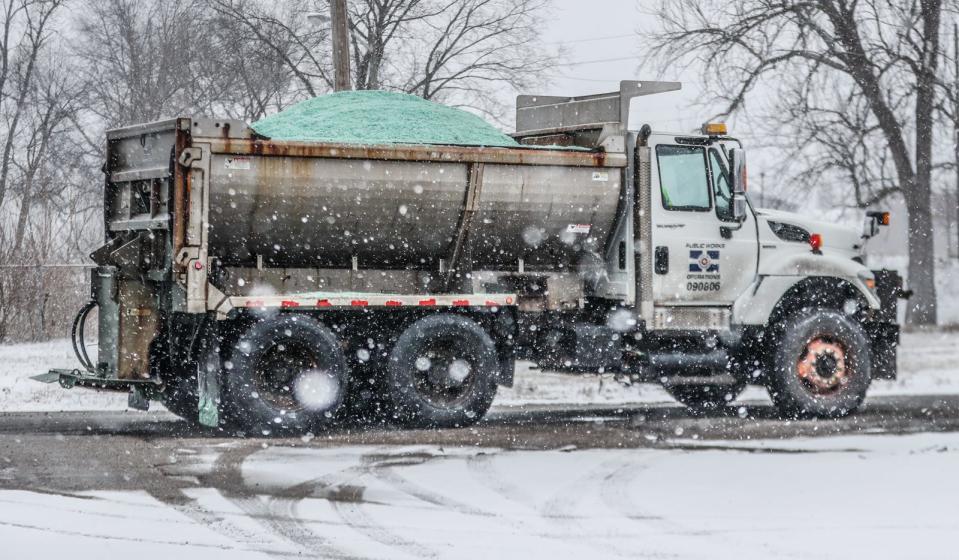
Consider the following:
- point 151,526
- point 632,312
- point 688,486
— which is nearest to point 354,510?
point 151,526

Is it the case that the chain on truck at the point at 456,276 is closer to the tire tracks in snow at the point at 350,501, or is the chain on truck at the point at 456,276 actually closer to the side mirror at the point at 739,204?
the side mirror at the point at 739,204

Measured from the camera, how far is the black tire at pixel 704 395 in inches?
559

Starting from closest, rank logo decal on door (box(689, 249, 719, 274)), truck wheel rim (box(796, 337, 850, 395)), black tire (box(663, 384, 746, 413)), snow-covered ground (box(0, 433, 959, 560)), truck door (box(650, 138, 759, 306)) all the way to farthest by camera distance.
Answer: snow-covered ground (box(0, 433, 959, 560)), truck door (box(650, 138, 759, 306)), logo decal on door (box(689, 249, 719, 274)), truck wheel rim (box(796, 337, 850, 395)), black tire (box(663, 384, 746, 413))

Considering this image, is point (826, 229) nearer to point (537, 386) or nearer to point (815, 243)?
point (815, 243)

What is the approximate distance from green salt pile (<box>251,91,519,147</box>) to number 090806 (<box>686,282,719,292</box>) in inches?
90.9

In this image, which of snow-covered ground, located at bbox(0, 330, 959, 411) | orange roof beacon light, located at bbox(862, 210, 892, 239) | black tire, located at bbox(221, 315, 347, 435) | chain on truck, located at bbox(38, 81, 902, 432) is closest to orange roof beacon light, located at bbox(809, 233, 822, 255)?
chain on truck, located at bbox(38, 81, 902, 432)

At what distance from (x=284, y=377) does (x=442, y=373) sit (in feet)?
4.83

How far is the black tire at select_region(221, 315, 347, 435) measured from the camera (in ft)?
34.8

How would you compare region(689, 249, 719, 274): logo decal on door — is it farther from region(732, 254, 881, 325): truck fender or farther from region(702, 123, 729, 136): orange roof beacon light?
region(702, 123, 729, 136): orange roof beacon light

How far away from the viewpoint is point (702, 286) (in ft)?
40.6

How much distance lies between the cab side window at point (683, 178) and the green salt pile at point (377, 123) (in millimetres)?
1567

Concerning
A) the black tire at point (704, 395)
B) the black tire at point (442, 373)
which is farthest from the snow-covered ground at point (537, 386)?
the black tire at point (442, 373)

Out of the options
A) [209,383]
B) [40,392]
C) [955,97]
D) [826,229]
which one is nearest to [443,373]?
[209,383]

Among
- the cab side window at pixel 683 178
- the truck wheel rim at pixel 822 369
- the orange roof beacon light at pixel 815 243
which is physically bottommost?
the truck wheel rim at pixel 822 369
